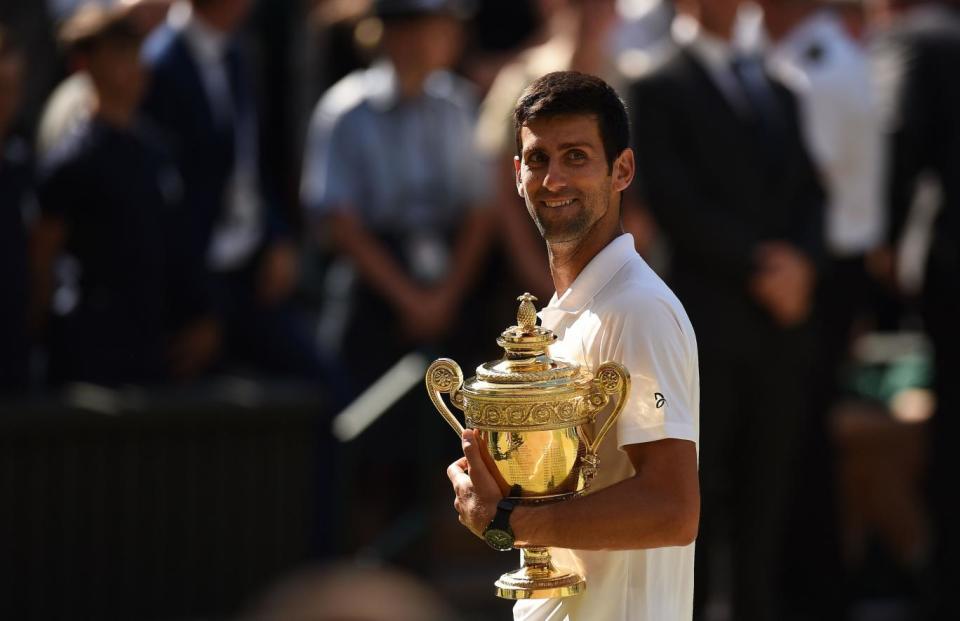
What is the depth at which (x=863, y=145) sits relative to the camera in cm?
761

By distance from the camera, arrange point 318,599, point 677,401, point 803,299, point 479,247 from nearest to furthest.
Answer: point 318,599 → point 677,401 → point 803,299 → point 479,247

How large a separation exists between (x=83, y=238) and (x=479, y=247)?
1.62m

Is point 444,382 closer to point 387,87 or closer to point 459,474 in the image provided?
point 459,474

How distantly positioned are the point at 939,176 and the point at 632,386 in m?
4.79

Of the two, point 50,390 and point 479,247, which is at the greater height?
point 479,247

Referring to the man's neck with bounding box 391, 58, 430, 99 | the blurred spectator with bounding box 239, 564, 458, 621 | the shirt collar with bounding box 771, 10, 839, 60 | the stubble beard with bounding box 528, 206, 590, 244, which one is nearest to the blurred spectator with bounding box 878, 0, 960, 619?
the shirt collar with bounding box 771, 10, 839, 60

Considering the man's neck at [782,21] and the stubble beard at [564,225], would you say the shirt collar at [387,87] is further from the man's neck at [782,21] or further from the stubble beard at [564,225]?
the stubble beard at [564,225]

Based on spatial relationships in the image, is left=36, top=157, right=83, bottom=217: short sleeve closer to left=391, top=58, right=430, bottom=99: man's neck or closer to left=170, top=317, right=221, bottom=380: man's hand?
left=170, top=317, right=221, bottom=380: man's hand

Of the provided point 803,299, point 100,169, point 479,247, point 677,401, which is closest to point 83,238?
point 100,169

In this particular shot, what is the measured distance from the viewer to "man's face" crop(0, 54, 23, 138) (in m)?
6.85

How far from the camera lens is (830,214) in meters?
7.62

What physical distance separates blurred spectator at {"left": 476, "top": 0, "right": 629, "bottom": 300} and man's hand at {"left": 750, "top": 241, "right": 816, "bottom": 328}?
922 mm

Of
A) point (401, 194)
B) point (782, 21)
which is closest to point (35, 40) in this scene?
point (401, 194)

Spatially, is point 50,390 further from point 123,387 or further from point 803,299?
point 803,299
